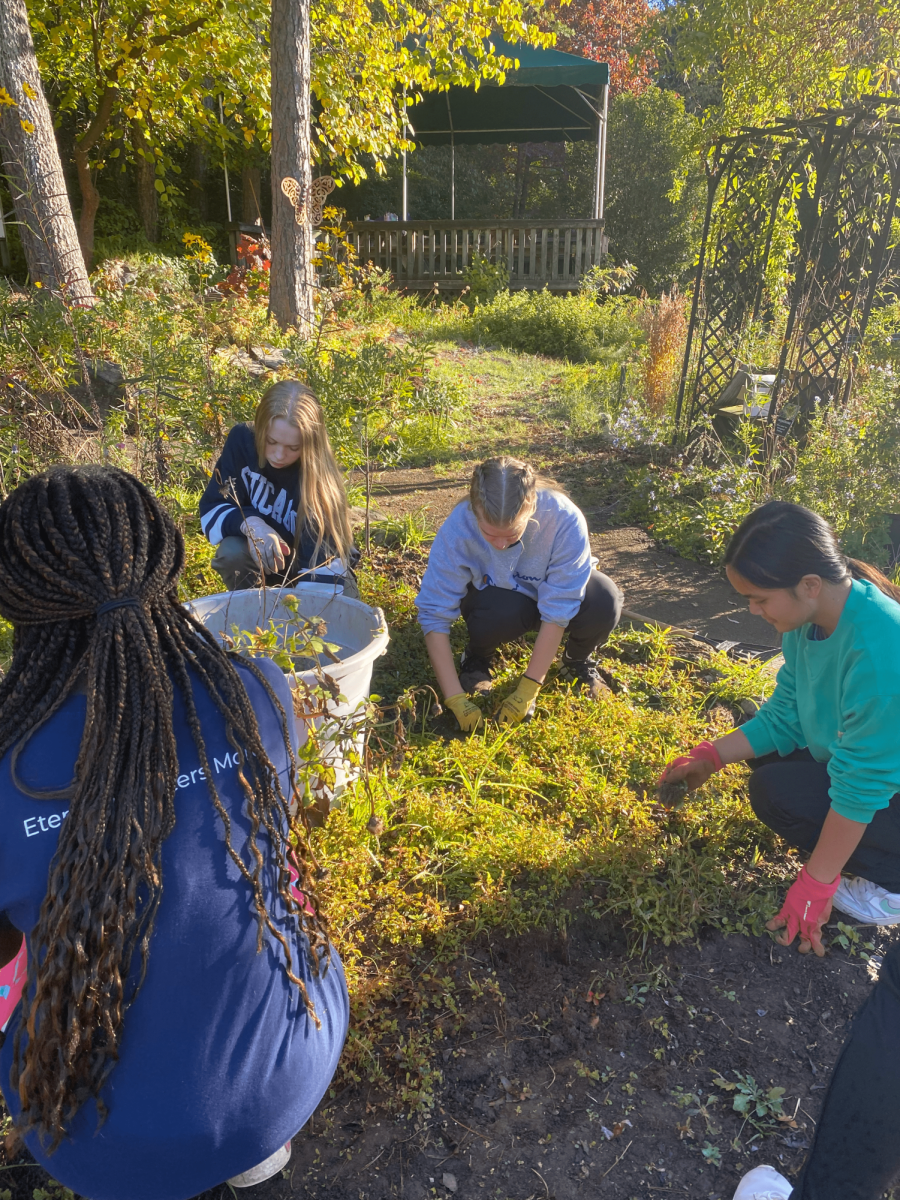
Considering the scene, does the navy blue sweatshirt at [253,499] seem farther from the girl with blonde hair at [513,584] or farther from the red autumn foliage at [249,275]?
the red autumn foliage at [249,275]

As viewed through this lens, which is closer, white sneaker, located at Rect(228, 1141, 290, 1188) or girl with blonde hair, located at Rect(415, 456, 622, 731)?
white sneaker, located at Rect(228, 1141, 290, 1188)

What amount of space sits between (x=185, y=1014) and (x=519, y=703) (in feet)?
6.24

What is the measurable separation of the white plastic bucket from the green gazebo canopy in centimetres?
1350

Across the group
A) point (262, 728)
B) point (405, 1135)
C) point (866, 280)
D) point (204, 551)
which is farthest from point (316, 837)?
point (866, 280)

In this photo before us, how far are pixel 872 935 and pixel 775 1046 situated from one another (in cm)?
54

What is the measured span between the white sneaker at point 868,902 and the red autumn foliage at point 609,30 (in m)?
24.7

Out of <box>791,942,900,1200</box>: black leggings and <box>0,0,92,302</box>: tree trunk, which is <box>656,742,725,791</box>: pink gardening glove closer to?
<box>791,942,900,1200</box>: black leggings

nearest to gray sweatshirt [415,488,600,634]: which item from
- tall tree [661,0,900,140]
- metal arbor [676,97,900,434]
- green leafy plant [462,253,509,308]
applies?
metal arbor [676,97,900,434]

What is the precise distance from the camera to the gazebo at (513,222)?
13.5 metres

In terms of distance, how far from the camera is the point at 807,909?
212 cm

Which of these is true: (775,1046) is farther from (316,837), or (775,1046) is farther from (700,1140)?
(316,837)

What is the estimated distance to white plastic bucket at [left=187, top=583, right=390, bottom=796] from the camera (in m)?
2.23

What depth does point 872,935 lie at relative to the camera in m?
2.27

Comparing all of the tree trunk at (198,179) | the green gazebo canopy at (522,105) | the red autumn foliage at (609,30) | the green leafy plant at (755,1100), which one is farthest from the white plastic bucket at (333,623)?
the red autumn foliage at (609,30)
